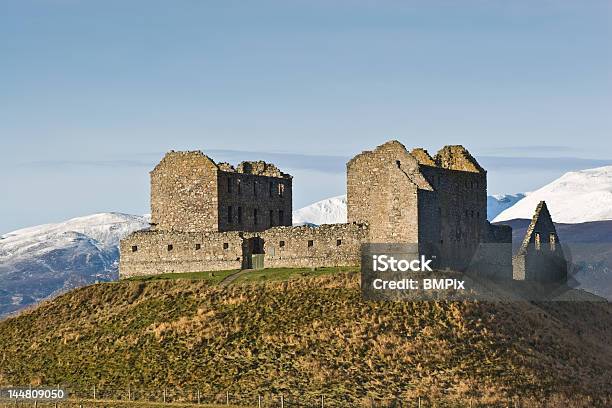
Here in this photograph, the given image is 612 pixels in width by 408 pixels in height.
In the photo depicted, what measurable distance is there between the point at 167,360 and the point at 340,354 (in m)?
11.9

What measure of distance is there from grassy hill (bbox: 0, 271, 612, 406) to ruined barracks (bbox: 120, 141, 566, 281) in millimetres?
3581

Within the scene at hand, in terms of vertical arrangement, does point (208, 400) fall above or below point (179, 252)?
below

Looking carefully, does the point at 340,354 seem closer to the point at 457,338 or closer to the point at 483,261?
the point at 457,338

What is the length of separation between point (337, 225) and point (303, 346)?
1524cm

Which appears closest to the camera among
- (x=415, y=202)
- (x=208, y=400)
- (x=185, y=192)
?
(x=208, y=400)

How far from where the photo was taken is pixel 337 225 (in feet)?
296

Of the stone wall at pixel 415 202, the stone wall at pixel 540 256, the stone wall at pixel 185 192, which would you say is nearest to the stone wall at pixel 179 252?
the stone wall at pixel 185 192

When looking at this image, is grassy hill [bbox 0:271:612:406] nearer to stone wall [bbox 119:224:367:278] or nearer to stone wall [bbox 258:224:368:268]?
stone wall [bbox 258:224:368:268]

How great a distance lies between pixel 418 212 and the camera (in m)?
87.2

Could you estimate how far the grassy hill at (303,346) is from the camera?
240 feet

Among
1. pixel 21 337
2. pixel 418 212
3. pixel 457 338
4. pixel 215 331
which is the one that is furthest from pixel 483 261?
pixel 21 337

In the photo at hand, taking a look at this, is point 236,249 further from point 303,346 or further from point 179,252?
point 303,346

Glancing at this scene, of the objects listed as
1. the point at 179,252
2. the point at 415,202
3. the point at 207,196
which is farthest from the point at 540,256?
the point at 179,252

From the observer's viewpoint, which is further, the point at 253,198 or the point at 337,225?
the point at 253,198
